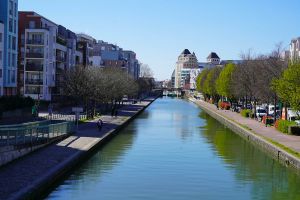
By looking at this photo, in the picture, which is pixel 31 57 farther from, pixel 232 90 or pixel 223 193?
pixel 223 193

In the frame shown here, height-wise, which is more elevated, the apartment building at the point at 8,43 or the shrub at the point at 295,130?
the apartment building at the point at 8,43

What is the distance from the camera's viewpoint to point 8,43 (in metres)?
74.3

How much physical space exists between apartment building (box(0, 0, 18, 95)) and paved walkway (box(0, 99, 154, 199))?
1243 inches

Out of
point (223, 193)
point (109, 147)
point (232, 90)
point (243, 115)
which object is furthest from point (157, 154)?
point (232, 90)

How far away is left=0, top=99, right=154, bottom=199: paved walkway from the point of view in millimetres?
22469

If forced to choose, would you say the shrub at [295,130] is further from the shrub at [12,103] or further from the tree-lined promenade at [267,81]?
the shrub at [12,103]

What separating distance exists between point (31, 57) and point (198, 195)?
236ft

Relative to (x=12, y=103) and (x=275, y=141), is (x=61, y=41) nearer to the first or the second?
(x=12, y=103)

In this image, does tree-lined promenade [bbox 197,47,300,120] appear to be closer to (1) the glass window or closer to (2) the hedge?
(2) the hedge

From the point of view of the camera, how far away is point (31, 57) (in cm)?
9400

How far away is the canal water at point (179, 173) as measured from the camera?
26953 mm

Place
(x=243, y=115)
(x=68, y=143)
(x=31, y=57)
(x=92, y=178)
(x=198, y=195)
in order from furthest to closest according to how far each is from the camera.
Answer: (x=31, y=57)
(x=243, y=115)
(x=68, y=143)
(x=92, y=178)
(x=198, y=195)

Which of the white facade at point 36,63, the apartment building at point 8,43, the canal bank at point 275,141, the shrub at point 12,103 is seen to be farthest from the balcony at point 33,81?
the canal bank at point 275,141

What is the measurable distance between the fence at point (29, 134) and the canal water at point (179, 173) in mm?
3352
